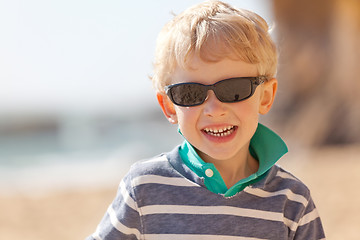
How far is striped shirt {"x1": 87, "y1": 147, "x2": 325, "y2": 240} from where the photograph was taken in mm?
1913

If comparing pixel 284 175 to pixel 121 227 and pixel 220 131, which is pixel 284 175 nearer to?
pixel 220 131

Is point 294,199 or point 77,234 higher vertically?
point 294,199

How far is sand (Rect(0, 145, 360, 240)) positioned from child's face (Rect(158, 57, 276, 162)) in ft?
10.6

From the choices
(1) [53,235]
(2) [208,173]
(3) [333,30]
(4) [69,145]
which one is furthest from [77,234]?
(4) [69,145]

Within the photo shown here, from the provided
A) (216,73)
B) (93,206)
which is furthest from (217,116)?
(93,206)

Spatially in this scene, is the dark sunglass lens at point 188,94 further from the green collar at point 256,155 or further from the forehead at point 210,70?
the green collar at point 256,155

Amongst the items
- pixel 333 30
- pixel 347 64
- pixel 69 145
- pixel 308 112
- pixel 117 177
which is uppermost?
pixel 333 30

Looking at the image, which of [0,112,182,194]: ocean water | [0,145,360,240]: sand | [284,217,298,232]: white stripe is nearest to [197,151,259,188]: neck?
[284,217,298,232]: white stripe

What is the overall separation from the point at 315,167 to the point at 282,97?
2.94 m

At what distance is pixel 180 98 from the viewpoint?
1938 mm

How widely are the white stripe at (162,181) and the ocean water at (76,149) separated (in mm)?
6184

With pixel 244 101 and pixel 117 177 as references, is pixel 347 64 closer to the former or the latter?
pixel 117 177

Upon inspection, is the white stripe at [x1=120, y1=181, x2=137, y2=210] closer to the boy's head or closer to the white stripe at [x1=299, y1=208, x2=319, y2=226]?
the boy's head

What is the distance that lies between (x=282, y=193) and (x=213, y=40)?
2.21 ft
